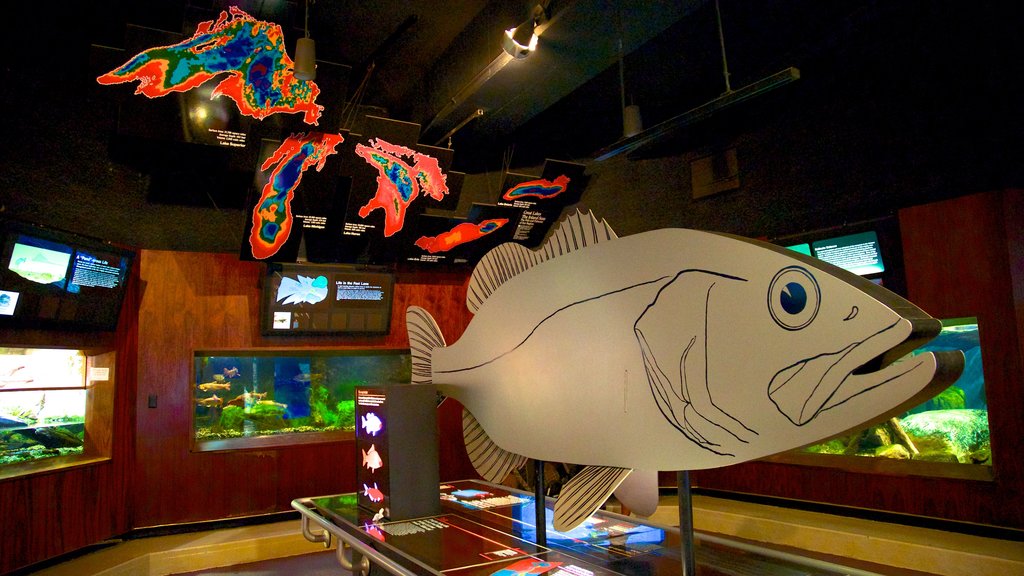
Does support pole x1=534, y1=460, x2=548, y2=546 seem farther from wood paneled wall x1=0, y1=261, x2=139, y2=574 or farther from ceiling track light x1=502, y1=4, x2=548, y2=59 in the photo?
wood paneled wall x1=0, y1=261, x2=139, y2=574

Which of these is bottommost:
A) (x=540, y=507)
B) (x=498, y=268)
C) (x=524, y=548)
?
(x=524, y=548)

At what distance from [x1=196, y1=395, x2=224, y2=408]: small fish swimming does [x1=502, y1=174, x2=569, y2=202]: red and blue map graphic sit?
309 centimetres

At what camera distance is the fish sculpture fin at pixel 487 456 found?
224cm

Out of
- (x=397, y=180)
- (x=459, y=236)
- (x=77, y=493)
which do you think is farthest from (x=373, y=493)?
(x=459, y=236)

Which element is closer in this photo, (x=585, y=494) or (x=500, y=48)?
(x=585, y=494)

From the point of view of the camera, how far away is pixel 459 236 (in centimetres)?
581

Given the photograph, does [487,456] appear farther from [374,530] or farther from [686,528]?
[686,528]

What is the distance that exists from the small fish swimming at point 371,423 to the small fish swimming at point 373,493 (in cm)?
23

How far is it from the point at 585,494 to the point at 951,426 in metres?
3.61

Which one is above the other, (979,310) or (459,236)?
(459,236)

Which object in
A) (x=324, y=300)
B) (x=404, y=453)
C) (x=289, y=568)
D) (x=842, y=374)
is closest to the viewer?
(x=842, y=374)

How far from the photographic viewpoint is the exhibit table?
1763mm

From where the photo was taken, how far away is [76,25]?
438 cm

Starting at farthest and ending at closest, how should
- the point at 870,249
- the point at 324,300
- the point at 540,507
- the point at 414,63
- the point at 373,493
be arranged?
Result: 1. the point at 414,63
2. the point at 324,300
3. the point at 870,249
4. the point at 373,493
5. the point at 540,507
